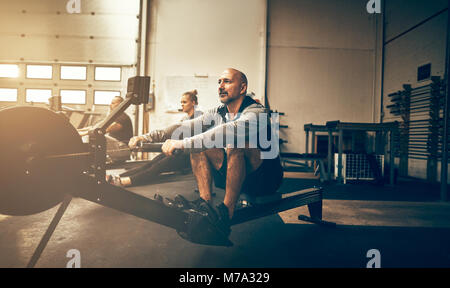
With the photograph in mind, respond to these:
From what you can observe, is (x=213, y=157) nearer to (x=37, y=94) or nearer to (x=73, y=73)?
(x=73, y=73)

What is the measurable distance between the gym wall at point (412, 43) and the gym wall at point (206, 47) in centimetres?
255

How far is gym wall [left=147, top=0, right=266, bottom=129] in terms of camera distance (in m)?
5.43

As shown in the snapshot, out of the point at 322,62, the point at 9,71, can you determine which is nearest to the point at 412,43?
the point at 322,62

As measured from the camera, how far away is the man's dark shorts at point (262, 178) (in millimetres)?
1544

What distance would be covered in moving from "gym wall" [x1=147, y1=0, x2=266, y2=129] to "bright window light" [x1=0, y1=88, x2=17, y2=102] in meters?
2.80

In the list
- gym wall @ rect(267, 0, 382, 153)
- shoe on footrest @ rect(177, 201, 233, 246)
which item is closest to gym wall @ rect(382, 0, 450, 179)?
gym wall @ rect(267, 0, 382, 153)

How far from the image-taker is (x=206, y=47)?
5449 millimetres

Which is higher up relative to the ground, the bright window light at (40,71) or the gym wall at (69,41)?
the gym wall at (69,41)

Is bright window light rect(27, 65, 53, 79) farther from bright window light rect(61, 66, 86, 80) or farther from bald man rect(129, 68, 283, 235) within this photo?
bald man rect(129, 68, 283, 235)

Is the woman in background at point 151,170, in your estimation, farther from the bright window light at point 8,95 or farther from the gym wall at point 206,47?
the bright window light at point 8,95

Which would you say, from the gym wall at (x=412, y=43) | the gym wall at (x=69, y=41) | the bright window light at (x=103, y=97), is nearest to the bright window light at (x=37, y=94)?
the gym wall at (x=69, y=41)

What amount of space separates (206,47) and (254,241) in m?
4.71
